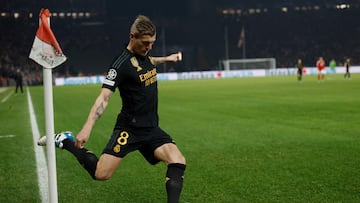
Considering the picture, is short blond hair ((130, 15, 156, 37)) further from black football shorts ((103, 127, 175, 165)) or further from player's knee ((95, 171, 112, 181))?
player's knee ((95, 171, 112, 181))

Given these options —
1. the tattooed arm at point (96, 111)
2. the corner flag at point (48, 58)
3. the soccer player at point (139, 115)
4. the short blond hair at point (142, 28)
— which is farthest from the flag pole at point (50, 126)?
the short blond hair at point (142, 28)

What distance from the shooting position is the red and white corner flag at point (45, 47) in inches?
157

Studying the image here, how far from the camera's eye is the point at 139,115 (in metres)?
5.02

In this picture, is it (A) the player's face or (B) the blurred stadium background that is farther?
(B) the blurred stadium background

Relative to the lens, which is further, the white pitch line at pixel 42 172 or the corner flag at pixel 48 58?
the white pitch line at pixel 42 172

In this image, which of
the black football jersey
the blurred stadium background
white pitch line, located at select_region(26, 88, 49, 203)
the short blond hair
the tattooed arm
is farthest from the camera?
the blurred stadium background

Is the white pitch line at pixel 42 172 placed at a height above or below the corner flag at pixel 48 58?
below

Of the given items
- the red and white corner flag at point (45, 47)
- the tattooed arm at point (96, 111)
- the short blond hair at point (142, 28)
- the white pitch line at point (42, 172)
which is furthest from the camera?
the white pitch line at point (42, 172)

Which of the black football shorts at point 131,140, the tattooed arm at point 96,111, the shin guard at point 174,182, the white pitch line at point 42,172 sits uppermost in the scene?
the tattooed arm at point 96,111

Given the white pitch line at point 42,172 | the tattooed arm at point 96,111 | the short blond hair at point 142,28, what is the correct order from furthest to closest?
the white pitch line at point 42,172
the short blond hair at point 142,28
the tattooed arm at point 96,111

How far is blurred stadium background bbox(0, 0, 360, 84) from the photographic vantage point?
70.0m

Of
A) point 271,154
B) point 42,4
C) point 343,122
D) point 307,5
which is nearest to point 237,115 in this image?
point 343,122

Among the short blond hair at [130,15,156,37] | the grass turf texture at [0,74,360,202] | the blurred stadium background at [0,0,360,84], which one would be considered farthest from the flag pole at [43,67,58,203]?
the blurred stadium background at [0,0,360,84]

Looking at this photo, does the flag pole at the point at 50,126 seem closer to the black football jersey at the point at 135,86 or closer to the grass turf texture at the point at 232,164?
the black football jersey at the point at 135,86
